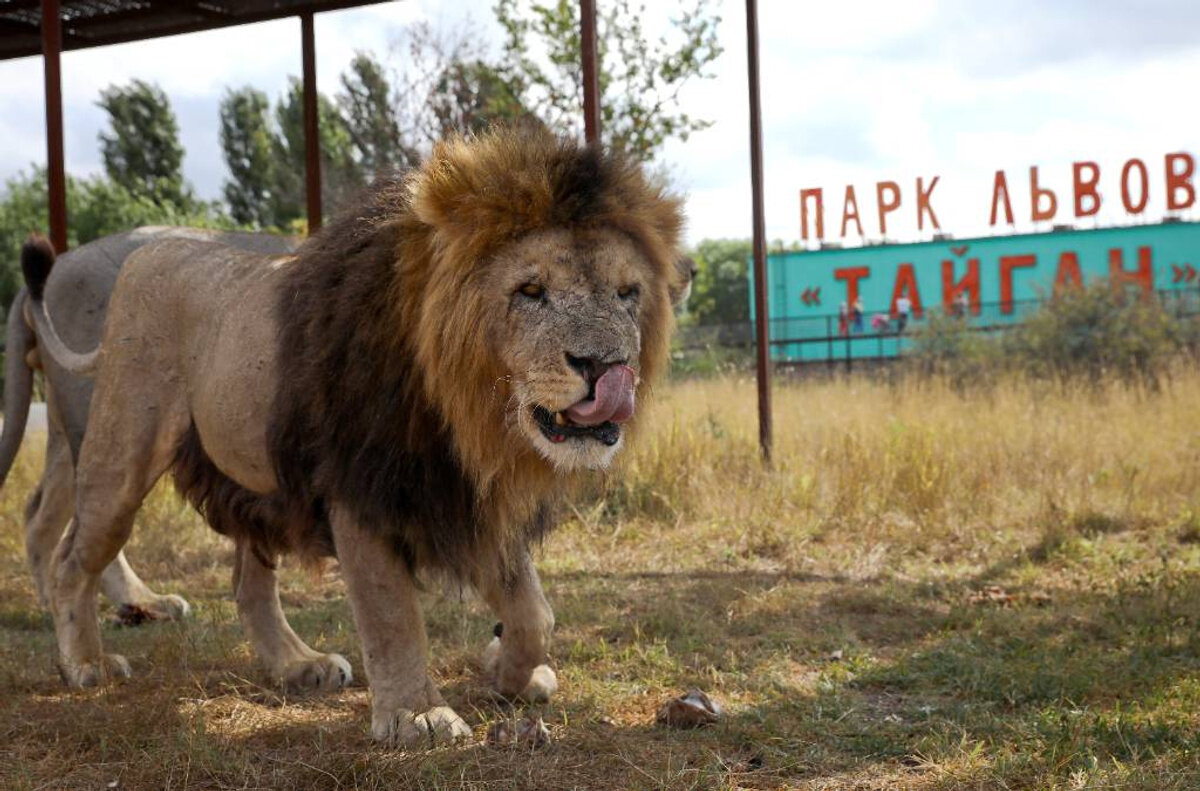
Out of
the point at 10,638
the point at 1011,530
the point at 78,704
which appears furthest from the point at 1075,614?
the point at 10,638

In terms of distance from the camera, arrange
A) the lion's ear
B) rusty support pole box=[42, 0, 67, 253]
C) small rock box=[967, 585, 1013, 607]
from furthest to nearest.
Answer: rusty support pole box=[42, 0, 67, 253] → small rock box=[967, 585, 1013, 607] → the lion's ear

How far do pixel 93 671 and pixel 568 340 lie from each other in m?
2.44

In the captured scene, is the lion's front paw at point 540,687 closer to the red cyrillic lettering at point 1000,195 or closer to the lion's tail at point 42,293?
the lion's tail at point 42,293

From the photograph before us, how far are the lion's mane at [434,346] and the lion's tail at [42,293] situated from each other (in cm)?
167

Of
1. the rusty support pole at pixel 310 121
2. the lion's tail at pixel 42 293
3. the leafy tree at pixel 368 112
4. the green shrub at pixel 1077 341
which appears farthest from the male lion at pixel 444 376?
the leafy tree at pixel 368 112

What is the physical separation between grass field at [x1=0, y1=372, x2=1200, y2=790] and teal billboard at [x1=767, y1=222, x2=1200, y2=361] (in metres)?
22.9

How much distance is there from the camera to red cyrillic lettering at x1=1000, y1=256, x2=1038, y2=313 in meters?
33.7

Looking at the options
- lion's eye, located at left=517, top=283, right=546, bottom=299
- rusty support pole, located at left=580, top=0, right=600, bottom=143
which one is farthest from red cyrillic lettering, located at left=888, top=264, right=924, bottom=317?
lion's eye, located at left=517, top=283, right=546, bottom=299

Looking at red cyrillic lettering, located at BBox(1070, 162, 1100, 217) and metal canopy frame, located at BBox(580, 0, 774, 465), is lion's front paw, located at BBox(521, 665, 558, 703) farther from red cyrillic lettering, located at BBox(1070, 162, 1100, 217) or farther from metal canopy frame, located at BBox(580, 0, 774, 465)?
red cyrillic lettering, located at BBox(1070, 162, 1100, 217)

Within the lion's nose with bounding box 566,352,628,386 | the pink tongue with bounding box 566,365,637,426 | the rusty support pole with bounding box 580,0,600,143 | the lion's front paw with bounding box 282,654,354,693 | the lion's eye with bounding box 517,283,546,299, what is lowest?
the lion's front paw with bounding box 282,654,354,693

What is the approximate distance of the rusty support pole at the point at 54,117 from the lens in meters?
6.95

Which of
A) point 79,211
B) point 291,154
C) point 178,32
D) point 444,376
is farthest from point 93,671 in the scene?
point 291,154

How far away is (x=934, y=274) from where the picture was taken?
3503cm

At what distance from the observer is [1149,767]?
10.1 ft
